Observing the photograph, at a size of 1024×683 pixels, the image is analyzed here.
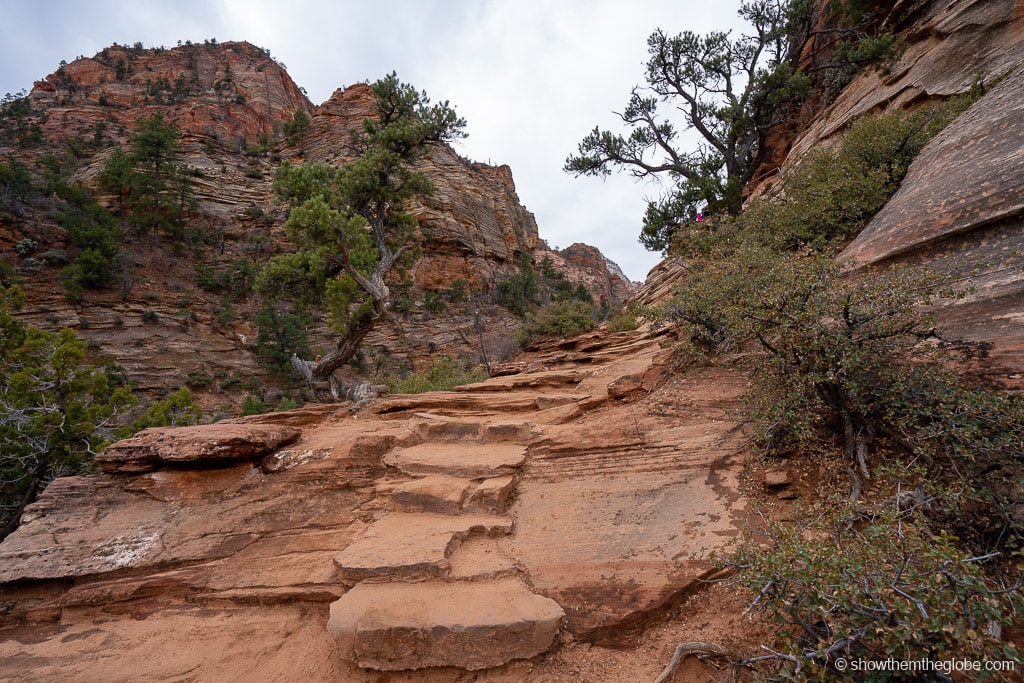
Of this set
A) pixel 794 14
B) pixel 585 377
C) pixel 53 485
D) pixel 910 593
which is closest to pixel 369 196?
pixel 585 377

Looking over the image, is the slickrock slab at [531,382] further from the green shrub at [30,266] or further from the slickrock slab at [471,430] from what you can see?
the green shrub at [30,266]

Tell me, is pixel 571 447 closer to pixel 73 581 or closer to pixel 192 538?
pixel 192 538

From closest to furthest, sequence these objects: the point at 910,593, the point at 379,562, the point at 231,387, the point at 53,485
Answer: the point at 910,593, the point at 379,562, the point at 53,485, the point at 231,387

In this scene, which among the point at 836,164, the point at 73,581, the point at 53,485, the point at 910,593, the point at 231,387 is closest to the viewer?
the point at 910,593

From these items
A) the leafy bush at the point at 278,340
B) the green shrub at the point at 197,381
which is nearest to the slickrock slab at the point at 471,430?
the leafy bush at the point at 278,340

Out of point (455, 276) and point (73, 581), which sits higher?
point (455, 276)

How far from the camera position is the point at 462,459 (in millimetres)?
4969

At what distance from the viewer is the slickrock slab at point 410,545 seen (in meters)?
3.42

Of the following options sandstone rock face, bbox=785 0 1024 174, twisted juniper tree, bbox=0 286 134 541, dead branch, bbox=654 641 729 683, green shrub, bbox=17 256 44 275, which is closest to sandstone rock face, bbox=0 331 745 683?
→ dead branch, bbox=654 641 729 683

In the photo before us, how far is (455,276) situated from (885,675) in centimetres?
2795

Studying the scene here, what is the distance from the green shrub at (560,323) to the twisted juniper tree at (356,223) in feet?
15.3

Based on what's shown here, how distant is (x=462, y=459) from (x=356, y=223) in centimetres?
830

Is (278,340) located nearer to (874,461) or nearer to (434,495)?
(434,495)

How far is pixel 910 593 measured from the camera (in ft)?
6.43
